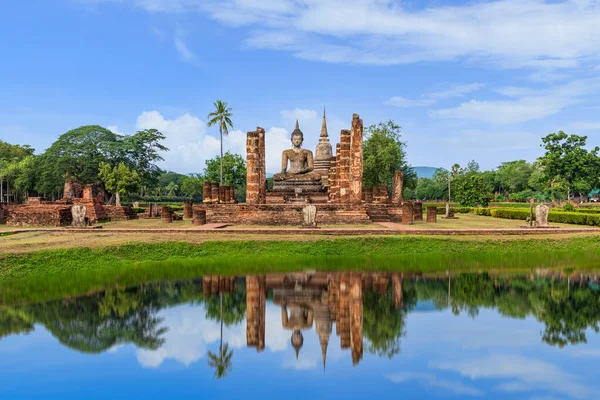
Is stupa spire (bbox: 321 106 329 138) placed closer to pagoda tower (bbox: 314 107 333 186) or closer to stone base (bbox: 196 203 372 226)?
pagoda tower (bbox: 314 107 333 186)

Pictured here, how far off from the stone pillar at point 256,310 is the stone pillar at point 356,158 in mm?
12274

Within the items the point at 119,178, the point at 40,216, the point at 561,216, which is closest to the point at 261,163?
the point at 40,216

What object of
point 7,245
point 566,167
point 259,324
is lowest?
point 259,324

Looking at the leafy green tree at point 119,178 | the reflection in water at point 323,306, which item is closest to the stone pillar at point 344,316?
the reflection in water at point 323,306

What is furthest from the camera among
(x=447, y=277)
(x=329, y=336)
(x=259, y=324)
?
(x=447, y=277)

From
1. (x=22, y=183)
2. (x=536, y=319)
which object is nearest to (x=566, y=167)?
(x=536, y=319)

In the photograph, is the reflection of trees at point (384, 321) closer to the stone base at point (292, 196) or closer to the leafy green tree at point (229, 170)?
the stone base at point (292, 196)

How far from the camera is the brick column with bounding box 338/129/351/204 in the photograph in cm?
2530

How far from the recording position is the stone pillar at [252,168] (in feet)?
83.8

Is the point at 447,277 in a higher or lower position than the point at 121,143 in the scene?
lower

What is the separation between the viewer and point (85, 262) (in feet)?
44.9

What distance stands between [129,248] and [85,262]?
1.52 meters

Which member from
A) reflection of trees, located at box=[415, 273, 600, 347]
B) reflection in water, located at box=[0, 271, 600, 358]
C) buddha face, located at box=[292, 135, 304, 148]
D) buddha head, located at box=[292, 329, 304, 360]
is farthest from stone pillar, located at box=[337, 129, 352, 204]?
buddha head, located at box=[292, 329, 304, 360]

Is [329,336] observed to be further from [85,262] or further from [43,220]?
[43,220]
